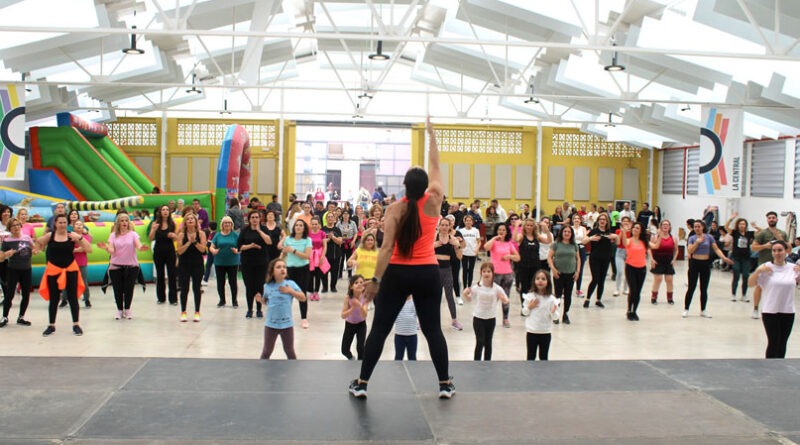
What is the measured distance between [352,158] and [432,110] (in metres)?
6.42

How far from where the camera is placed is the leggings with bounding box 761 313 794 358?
6.49 m

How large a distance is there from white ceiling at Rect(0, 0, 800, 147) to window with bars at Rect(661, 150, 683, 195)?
32.8 inches

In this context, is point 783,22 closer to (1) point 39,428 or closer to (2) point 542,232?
(2) point 542,232

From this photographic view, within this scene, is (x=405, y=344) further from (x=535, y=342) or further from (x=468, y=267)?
(x=468, y=267)

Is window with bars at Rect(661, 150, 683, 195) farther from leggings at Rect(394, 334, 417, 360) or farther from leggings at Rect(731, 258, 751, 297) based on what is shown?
leggings at Rect(394, 334, 417, 360)

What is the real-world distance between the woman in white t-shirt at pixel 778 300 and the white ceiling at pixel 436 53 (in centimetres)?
429

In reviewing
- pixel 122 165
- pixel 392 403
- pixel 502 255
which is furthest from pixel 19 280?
pixel 122 165

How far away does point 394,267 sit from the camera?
12.7 feet

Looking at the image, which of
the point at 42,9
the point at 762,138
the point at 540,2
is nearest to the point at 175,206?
the point at 42,9

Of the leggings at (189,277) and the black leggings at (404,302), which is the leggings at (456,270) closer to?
the leggings at (189,277)

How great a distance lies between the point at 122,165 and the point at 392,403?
61.4 ft

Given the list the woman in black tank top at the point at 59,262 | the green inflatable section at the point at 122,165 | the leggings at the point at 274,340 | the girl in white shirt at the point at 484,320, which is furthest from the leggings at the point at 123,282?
the green inflatable section at the point at 122,165

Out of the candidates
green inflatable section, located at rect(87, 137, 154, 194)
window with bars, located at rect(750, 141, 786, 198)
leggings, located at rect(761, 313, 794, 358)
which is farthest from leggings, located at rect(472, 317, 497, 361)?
green inflatable section, located at rect(87, 137, 154, 194)

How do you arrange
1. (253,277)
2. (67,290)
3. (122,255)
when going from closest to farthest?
1. (67,290)
2. (122,255)
3. (253,277)
